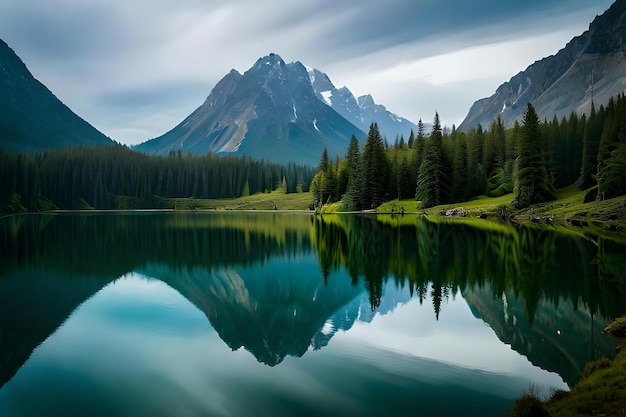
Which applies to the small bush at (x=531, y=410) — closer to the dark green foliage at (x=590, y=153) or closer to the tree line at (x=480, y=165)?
the tree line at (x=480, y=165)

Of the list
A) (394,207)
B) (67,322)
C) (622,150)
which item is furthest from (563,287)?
(394,207)

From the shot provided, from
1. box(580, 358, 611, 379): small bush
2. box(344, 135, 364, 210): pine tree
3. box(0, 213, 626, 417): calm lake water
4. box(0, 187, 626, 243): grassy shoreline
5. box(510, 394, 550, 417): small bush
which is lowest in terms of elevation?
box(0, 213, 626, 417): calm lake water

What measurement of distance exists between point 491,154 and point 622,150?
5315cm

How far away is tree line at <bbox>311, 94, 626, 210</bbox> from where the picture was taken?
10419cm

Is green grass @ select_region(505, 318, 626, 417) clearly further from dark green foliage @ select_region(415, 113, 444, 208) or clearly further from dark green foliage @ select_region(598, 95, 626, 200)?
dark green foliage @ select_region(415, 113, 444, 208)

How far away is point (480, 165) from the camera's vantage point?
137 meters

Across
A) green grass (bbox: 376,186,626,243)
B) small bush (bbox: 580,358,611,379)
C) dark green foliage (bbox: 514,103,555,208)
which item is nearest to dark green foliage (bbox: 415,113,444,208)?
green grass (bbox: 376,186,626,243)

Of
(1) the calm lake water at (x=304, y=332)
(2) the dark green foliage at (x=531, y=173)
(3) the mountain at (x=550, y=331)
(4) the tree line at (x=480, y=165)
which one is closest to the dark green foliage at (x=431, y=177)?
(4) the tree line at (x=480, y=165)

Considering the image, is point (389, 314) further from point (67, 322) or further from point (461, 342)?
point (67, 322)

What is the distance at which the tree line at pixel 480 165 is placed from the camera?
104m

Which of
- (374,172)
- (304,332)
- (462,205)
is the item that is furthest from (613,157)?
(304,332)

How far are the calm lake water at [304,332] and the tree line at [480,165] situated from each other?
63.4m

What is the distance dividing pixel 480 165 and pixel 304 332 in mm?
124720

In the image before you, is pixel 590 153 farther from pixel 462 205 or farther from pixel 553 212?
pixel 553 212
